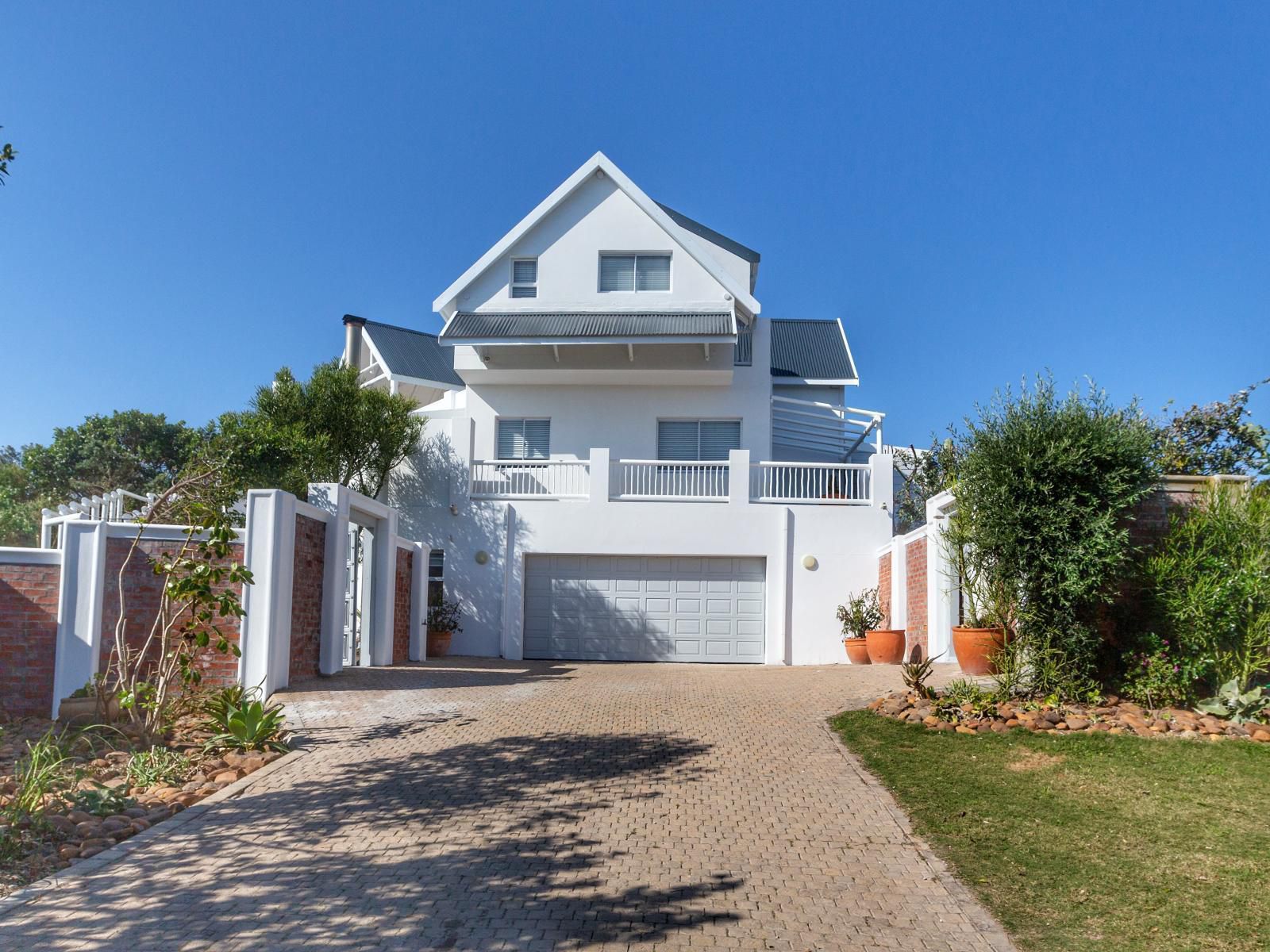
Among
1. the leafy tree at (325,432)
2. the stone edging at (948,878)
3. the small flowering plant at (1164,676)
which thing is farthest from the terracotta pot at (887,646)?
the leafy tree at (325,432)

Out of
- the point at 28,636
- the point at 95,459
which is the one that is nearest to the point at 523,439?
the point at 28,636

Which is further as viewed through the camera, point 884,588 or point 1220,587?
point 884,588

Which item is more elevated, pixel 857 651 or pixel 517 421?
pixel 517 421

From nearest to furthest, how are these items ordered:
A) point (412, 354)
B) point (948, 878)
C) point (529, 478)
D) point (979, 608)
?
point (948, 878) → point (979, 608) → point (529, 478) → point (412, 354)

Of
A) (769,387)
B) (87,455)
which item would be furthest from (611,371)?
(87,455)

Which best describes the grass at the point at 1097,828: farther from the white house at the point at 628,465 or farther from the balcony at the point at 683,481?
the balcony at the point at 683,481

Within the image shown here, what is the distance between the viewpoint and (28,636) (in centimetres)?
1120

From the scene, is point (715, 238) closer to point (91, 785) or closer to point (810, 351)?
point (810, 351)

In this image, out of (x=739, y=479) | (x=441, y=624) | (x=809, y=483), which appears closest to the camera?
(x=441, y=624)

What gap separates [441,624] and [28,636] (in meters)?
8.58

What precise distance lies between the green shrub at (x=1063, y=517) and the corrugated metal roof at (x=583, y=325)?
1026 centimetres

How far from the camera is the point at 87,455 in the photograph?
35906 mm

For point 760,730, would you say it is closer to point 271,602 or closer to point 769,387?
point 271,602

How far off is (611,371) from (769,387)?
3.40 metres
